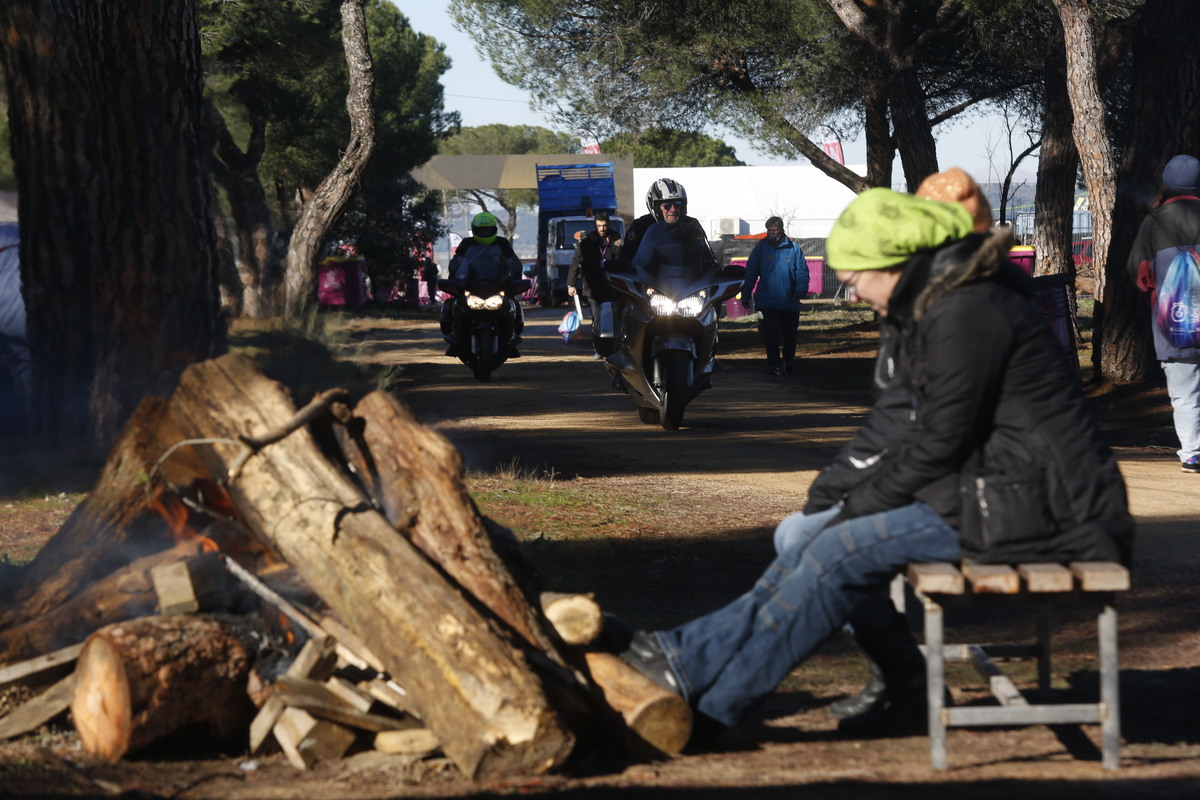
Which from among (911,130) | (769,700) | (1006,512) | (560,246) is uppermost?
(911,130)

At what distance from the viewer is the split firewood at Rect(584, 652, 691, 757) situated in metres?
3.88

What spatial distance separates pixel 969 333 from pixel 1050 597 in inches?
28.3

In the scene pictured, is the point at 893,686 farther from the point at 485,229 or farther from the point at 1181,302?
the point at 485,229

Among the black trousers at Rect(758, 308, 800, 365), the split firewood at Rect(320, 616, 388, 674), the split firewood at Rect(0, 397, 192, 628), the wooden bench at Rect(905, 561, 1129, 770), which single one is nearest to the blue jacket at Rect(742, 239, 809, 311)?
the black trousers at Rect(758, 308, 800, 365)

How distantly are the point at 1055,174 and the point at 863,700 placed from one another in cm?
1977

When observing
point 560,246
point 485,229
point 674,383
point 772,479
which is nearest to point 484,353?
point 485,229

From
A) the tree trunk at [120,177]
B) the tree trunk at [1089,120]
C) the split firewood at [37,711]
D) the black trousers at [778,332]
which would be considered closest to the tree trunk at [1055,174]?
the tree trunk at [1089,120]

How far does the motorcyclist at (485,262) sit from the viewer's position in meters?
15.8

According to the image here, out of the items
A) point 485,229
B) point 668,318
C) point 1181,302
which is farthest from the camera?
point 485,229

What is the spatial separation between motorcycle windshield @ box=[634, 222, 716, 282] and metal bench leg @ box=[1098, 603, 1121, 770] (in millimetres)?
7541

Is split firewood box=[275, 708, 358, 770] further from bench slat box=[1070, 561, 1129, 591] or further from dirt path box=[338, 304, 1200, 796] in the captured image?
bench slat box=[1070, 561, 1129, 591]

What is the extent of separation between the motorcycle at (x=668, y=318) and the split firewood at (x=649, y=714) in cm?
692

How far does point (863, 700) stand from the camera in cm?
434

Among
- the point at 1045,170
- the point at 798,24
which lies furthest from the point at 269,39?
the point at 1045,170
